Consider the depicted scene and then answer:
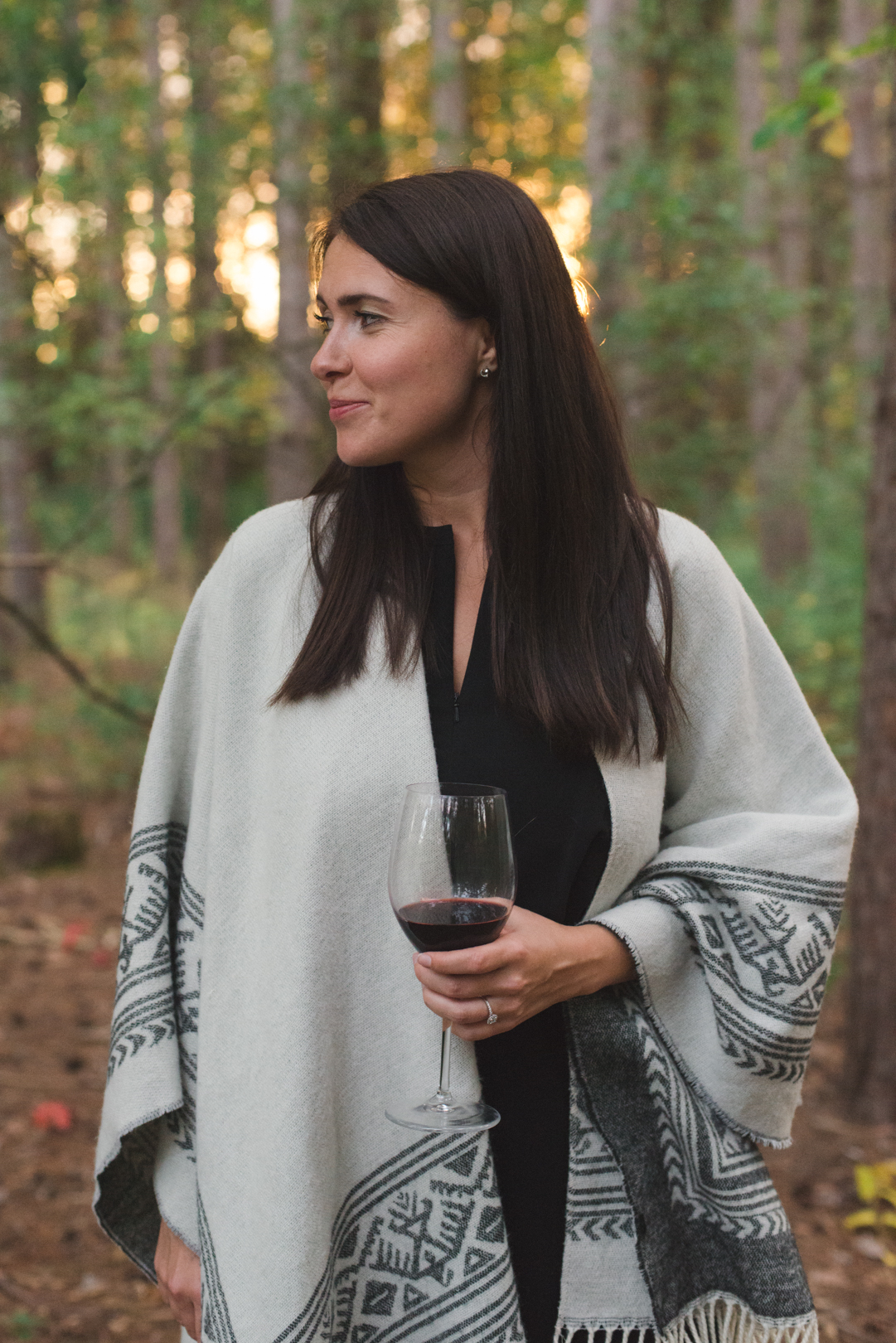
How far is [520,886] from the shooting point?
1796 millimetres

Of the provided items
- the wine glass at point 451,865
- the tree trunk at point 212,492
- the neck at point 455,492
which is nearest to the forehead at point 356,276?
the neck at point 455,492

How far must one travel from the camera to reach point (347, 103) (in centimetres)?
743

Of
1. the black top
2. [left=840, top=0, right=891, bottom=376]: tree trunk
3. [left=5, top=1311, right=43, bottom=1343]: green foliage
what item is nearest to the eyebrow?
the black top

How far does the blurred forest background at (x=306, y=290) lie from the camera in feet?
18.4

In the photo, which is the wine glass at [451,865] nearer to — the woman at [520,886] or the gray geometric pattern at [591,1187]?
the woman at [520,886]

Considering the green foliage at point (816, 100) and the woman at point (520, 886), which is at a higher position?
the green foliage at point (816, 100)

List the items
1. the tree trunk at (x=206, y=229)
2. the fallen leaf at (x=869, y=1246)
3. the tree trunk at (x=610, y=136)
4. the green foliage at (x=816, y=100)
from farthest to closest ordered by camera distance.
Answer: the tree trunk at (x=206, y=229)
the tree trunk at (x=610, y=136)
the green foliage at (x=816, y=100)
the fallen leaf at (x=869, y=1246)

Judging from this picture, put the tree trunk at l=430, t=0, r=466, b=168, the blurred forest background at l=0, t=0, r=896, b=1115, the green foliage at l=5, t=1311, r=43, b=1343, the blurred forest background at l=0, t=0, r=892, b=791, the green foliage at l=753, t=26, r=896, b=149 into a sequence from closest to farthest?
1. the green foliage at l=5, t=1311, r=43, b=1343
2. the green foliage at l=753, t=26, r=896, b=149
3. the blurred forest background at l=0, t=0, r=896, b=1115
4. the blurred forest background at l=0, t=0, r=892, b=791
5. the tree trunk at l=430, t=0, r=466, b=168

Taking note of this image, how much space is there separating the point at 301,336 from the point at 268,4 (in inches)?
131

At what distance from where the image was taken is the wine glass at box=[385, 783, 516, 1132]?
1.42 meters

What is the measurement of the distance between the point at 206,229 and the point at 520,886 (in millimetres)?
Result: 7236

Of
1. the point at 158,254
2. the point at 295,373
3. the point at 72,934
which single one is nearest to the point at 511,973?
the point at 72,934

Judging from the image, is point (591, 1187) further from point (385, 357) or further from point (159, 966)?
point (385, 357)

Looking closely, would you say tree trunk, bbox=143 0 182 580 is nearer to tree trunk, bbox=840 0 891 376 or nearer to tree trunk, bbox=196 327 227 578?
tree trunk, bbox=196 327 227 578
